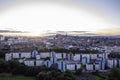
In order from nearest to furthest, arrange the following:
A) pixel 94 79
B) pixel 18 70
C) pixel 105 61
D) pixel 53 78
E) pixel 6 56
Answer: pixel 53 78
pixel 94 79
pixel 18 70
pixel 105 61
pixel 6 56

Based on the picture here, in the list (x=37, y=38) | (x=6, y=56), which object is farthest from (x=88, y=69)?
(x=37, y=38)

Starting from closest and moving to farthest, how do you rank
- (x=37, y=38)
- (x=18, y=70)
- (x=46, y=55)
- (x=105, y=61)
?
(x=18, y=70) → (x=105, y=61) → (x=46, y=55) → (x=37, y=38)

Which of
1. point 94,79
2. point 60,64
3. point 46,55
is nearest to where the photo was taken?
point 94,79

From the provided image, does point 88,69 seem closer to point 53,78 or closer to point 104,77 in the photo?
point 104,77

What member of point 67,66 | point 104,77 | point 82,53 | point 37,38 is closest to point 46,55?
point 82,53

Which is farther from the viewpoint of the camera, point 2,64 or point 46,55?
point 46,55

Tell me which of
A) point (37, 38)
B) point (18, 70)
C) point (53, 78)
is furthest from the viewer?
point (37, 38)

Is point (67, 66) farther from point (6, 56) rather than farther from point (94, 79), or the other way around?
point (6, 56)

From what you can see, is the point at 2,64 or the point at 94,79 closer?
the point at 94,79
